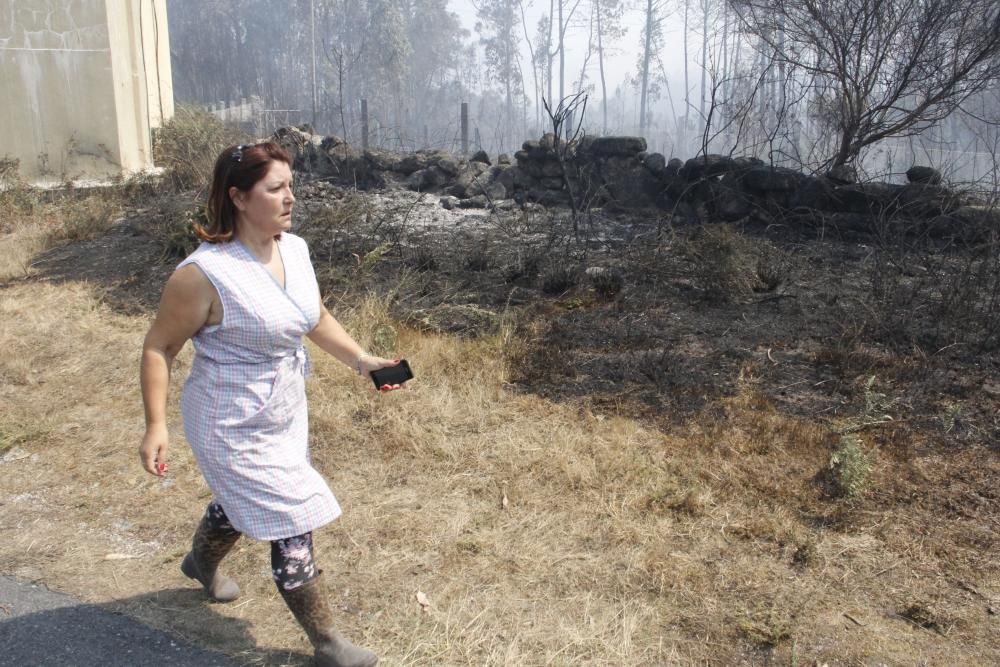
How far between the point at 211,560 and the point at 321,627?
0.58 meters

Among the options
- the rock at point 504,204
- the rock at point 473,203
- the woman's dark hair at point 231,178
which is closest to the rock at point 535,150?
the rock at point 504,204

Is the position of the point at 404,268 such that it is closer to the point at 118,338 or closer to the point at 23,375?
the point at 118,338

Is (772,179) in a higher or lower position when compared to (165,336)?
higher

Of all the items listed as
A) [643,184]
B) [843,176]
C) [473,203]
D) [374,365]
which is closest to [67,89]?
[473,203]

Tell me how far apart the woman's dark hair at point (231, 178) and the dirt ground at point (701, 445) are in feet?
4.39

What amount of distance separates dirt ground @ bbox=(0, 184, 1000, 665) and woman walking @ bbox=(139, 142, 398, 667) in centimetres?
54

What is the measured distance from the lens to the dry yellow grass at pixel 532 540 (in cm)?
269

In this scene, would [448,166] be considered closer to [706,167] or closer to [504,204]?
[504,204]

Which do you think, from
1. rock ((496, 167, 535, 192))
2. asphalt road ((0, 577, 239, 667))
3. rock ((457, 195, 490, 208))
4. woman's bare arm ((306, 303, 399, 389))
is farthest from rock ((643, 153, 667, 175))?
asphalt road ((0, 577, 239, 667))

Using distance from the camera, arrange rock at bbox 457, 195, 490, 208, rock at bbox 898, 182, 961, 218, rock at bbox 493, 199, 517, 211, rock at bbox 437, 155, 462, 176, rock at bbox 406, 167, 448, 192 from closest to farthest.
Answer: rock at bbox 898, 182, 961, 218, rock at bbox 493, 199, 517, 211, rock at bbox 457, 195, 490, 208, rock at bbox 406, 167, 448, 192, rock at bbox 437, 155, 462, 176

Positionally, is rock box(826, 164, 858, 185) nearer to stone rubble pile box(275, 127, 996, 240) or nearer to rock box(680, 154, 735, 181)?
stone rubble pile box(275, 127, 996, 240)

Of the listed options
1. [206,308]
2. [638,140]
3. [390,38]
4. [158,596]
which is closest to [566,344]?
[158,596]

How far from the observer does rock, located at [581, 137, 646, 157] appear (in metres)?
10.6

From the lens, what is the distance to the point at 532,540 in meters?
3.29
